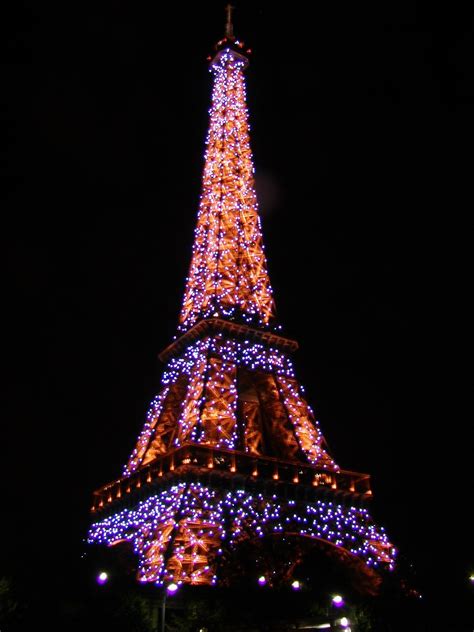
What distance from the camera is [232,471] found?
16.6 meters

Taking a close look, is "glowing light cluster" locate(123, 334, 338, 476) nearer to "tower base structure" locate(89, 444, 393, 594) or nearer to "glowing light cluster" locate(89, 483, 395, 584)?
"tower base structure" locate(89, 444, 393, 594)

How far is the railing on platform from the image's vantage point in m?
16.4

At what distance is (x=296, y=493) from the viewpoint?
17625 millimetres

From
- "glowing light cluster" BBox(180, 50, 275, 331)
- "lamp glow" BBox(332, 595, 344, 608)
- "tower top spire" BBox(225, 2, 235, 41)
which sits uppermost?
"tower top spire" BBox(225, 2, 235, 41)

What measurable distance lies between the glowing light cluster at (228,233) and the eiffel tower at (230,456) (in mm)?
54

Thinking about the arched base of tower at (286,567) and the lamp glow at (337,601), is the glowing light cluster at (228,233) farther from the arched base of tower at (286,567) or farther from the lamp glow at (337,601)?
the lamp glow at (337,601)

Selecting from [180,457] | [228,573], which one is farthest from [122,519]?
[228,573]

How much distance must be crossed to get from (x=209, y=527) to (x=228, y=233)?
41.6 feet

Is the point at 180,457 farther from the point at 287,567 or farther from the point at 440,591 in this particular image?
the point at 440,591

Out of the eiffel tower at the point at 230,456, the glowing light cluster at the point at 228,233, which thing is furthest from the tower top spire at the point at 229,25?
the eiffel tower at the point at 230,456

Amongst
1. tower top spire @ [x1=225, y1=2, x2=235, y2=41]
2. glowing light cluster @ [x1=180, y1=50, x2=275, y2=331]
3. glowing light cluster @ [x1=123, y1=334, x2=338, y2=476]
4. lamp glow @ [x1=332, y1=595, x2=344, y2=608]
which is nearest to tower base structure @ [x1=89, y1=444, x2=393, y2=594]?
glowing light cluster @ [x1=123, y1=334, x2=338, y2=476]

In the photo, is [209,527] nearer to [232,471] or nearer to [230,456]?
[232,471]

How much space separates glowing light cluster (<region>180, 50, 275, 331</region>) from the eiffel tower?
54mm

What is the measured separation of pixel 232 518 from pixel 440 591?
5.40m
